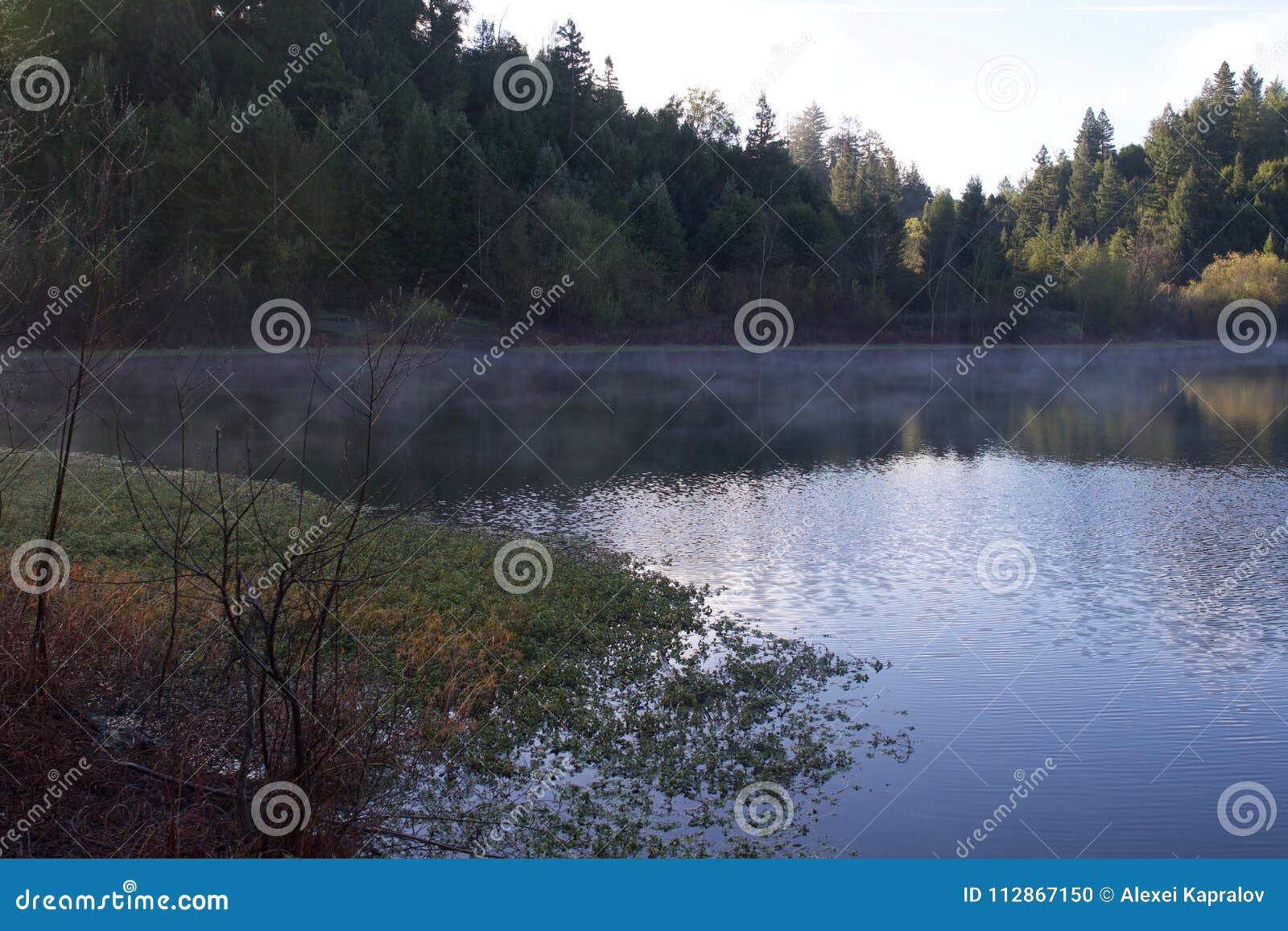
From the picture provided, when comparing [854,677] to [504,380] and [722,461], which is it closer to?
[722,461]

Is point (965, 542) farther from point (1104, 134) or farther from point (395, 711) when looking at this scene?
point (1104, 134)

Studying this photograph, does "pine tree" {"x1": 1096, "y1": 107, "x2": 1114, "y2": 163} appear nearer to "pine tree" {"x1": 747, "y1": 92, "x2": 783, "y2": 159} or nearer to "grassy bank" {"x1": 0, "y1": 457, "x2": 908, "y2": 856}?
"pine tree" {"x1": 747, "y1": 92, "x2": 783, "y2": 159}

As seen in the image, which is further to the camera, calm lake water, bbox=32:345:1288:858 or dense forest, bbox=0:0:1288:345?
dense forest, bbox=0:0:1288:345

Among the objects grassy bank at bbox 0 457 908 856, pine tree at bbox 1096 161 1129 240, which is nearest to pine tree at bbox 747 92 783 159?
pine tree at bbox 1096 161 1129 240

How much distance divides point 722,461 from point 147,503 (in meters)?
13.6

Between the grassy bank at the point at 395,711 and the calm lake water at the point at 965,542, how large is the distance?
0.94 m

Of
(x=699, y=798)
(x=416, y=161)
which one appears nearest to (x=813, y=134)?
(x=416, y=161)

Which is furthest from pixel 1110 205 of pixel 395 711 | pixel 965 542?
pixel 395 711

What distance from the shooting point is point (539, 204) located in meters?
60.6

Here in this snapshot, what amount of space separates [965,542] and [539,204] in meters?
47.7

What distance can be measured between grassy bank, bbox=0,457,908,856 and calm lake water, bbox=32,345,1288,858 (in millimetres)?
942

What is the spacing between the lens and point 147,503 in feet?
52.2

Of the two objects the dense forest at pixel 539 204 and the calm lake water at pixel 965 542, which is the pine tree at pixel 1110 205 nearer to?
the dense forest at pixel 539 204

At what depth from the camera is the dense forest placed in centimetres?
5334
